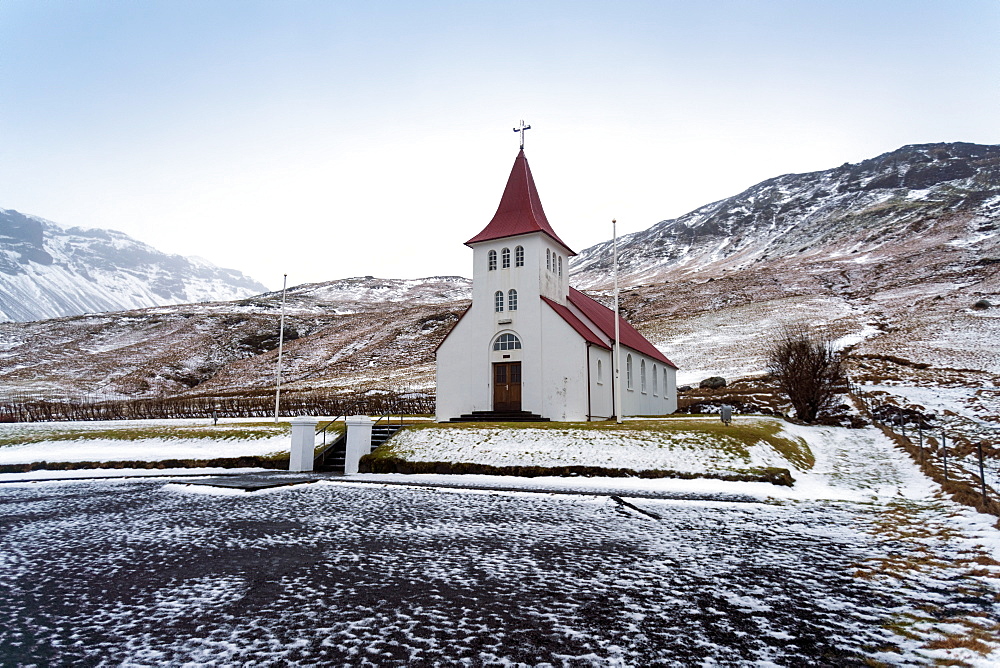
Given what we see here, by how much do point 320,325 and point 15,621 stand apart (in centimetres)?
11134

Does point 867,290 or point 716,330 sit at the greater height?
point 867,290

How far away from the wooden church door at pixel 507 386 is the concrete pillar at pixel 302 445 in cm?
1020

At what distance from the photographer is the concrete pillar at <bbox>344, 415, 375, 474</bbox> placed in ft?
75.4

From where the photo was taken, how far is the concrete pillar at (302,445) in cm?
2377

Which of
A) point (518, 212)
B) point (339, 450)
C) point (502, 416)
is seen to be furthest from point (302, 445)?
point (518, 212)

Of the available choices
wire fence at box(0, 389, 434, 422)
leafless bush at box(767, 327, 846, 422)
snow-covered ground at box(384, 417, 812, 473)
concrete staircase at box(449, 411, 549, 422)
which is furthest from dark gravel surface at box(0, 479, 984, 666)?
wire fence at box(0, 389, 434, 422)

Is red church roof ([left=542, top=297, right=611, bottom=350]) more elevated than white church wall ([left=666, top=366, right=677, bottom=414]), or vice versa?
red church roof ([left=542, top=297, right=611, bottom=350])

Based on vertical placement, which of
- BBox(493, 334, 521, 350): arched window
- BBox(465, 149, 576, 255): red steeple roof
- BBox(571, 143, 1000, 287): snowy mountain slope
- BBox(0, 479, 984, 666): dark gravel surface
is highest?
BBox(571, 143, 1000, 287): snowy mountain slope

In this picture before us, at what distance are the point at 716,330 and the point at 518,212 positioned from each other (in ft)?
176

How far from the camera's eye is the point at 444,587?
7.99 meters

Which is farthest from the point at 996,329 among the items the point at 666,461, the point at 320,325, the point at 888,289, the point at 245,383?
the point at 320,325

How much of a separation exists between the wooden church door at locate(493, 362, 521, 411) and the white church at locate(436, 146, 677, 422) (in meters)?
0.05

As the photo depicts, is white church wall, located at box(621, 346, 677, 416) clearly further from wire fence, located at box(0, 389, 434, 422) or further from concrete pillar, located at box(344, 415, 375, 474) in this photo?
concrete pillar, located at box(344, 415, 375, 474)

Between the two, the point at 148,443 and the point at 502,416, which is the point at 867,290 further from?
the point at 148,443
